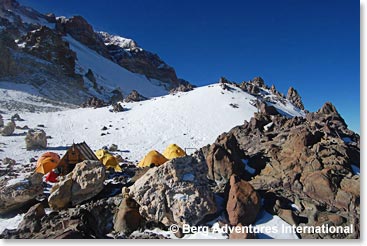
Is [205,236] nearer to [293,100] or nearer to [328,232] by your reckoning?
[328,232]

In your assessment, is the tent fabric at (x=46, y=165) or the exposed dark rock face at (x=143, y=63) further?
the exposed dark rock face at (x=143, y=63)

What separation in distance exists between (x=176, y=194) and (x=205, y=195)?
2.43 feet

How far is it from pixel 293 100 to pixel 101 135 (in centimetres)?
2705

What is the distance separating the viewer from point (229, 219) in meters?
7.11

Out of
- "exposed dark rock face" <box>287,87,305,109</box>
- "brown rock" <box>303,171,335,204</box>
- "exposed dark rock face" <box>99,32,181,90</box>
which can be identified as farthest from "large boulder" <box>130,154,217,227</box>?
"exposed dark rock face" <box>99,32,181,90</box>

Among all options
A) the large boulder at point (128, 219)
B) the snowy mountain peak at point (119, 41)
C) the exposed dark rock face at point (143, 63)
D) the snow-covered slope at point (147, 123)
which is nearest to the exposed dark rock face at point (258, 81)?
the snow-covered slope at point (147, 123)

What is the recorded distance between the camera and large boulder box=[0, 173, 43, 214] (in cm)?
862

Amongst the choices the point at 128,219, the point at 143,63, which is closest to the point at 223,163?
the point at 128,219

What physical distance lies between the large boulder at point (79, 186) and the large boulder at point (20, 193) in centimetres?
63

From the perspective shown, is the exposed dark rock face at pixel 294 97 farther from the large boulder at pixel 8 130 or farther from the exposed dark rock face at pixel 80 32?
the exposed dark rock face at pixel 80 32

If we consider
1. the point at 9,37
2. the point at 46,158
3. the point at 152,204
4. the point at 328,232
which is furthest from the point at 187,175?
the point at 9,37

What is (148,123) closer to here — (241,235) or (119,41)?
(241,235)

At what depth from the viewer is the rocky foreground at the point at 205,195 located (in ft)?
23.3

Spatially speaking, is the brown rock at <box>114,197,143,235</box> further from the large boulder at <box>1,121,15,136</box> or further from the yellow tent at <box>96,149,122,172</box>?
the large boulder at <box>1,121,15,136</box>
